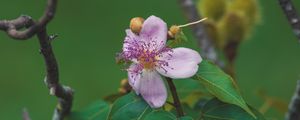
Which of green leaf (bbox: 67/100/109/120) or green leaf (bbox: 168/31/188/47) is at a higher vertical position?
green leaf (bbox: 168/31/188/47)

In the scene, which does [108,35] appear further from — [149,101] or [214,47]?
[149,101]

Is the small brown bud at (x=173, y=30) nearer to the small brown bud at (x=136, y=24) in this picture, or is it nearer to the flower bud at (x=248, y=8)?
the small brown bud at (x=136, y=24)

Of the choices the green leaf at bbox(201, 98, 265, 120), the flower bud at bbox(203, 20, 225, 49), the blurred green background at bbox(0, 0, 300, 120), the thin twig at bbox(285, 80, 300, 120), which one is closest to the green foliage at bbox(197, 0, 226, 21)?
the flower bud at bbox(203, 20, 225, 49)

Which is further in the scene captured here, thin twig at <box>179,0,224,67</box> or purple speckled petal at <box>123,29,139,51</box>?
thin twig at <box>179,0,224,67</box>

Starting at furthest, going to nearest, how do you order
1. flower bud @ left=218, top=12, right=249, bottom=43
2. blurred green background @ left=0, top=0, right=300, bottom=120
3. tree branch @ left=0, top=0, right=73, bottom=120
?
1. blurred green background @ left=0, top=0, right=300, bottom=120
2. flower bud @ left=218, top=12, right=249, bottom=43
3. tree branch @ left=0, top=0, right=73, bottom=120

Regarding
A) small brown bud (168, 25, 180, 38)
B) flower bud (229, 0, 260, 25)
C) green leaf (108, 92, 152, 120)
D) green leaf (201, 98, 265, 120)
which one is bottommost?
flower bud (229, 0, 260, 25)

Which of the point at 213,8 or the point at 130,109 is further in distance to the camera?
the point at 213,8

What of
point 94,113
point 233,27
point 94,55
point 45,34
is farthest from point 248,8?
point 94,55

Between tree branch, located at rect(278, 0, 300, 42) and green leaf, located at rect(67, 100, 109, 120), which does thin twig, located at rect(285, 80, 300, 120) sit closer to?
tree branch, located at rect(278, 0, 300, 42)

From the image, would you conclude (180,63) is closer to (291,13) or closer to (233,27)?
(291,13)
